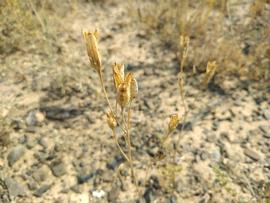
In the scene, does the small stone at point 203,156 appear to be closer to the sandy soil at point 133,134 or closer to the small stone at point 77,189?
the sandy soil at point 133,134

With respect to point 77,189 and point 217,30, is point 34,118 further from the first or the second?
point 217,30

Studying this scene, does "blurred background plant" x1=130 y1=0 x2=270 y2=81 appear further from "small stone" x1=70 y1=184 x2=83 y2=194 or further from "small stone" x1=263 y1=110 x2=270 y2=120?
"small stone" x1=70 y1=184 x2=83 y2=194

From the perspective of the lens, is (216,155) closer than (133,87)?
No

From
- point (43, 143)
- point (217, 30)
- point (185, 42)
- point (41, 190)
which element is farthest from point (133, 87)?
point (217, 30)

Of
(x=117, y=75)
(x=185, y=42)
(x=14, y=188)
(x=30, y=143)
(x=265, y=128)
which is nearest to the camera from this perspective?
(x=117, y=75)

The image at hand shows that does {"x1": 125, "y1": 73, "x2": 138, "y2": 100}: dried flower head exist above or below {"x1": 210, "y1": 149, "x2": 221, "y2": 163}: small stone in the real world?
above

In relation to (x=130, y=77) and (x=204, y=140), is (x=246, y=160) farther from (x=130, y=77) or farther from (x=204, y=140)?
(x=130, y=77)

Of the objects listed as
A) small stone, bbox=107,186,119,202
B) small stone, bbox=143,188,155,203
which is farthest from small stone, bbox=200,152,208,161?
small stone, bbox=107,186,119,202
